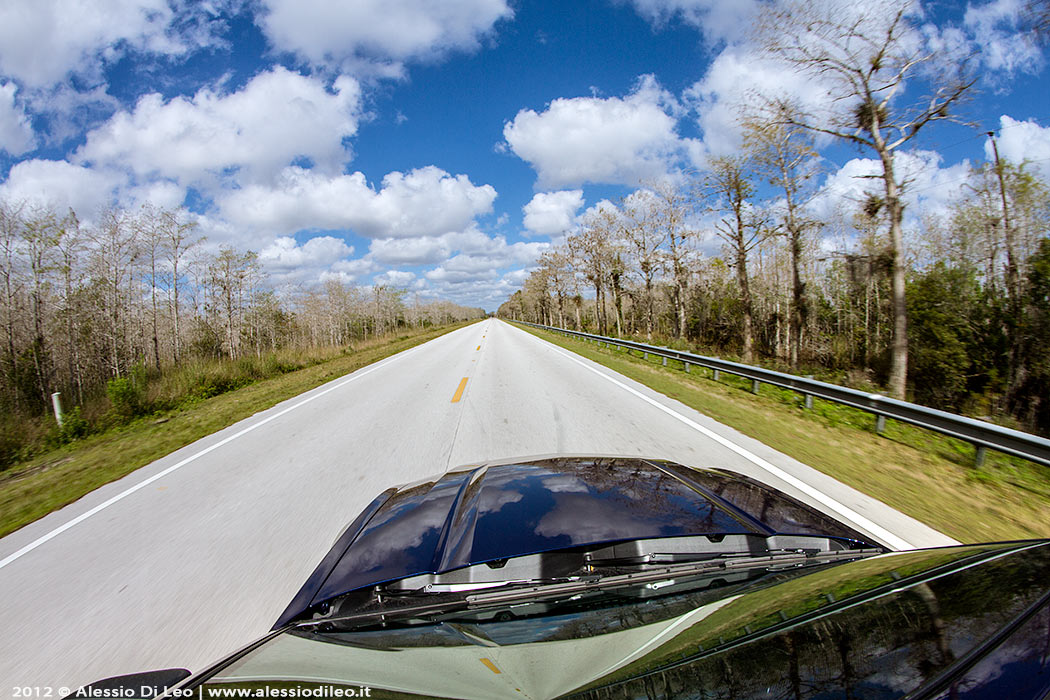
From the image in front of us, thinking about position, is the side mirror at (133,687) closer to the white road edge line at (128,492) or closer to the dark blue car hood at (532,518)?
the dark blue car hood at (532,518)

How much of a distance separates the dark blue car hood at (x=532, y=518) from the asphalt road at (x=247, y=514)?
1.09 m

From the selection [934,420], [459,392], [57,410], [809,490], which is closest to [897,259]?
[934,420]

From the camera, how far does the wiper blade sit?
1.66 metres

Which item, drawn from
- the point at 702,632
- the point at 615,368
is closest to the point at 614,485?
the point at 702,632

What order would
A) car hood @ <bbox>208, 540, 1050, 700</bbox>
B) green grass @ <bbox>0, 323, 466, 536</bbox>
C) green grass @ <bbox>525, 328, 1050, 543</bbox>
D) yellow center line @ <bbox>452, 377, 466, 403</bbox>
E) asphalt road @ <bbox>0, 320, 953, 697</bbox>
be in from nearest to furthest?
car hood @ <bbox>208, 540, 1050, 700</bbox> → asphalt road @ <bbox>0, 320, 953, 697</bbox> → green grass @ <bbox>525, 328, 1050, 543</bbox> → green grass @ <bbox>0, 323, 466, 536</bbox> → yellow center line @ <bbox>452, 377, 466, 403</bbox>

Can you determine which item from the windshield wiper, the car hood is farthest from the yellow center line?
the car hood

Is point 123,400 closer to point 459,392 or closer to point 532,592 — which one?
point 459,392

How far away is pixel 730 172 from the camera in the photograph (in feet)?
72.9

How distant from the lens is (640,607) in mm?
1647

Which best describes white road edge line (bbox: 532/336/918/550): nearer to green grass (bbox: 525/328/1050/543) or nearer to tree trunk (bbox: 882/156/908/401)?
green grass (bbox: 525/328/1050/543)

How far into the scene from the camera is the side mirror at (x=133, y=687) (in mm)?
1276

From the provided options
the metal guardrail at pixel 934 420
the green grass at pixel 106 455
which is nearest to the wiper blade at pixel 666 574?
the metal guardrail at pixel 934 420

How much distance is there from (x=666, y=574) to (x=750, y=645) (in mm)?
534

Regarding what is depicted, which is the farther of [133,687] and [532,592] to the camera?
[532,592]
